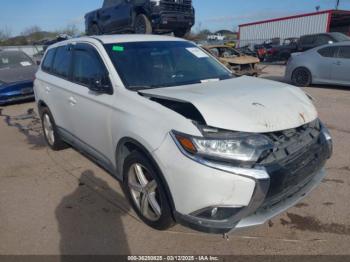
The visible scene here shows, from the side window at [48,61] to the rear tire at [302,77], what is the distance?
350 inches

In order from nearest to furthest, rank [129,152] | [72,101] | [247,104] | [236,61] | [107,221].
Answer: [247,104], [129,152], [107,221], [72,101], [236,61]

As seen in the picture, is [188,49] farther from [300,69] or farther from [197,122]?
[300,69]

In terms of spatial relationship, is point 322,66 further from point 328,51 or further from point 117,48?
point 117,48

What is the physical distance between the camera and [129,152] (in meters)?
3.43

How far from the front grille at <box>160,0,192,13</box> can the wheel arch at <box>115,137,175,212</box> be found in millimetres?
9066

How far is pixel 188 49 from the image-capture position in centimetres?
447

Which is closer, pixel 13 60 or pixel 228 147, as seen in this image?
pixel 228 147

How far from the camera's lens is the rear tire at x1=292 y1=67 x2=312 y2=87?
456 inches

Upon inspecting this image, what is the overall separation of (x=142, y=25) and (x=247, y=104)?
982cm

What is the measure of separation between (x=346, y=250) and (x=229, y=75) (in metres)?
2.37

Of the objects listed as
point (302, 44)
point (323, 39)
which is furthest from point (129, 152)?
point (302, 44)

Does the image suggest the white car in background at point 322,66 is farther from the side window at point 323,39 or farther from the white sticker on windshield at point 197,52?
the side window at point 323,39

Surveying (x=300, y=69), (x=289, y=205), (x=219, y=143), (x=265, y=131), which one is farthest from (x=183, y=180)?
(x=300, y=69)

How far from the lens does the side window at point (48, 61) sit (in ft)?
18.4
